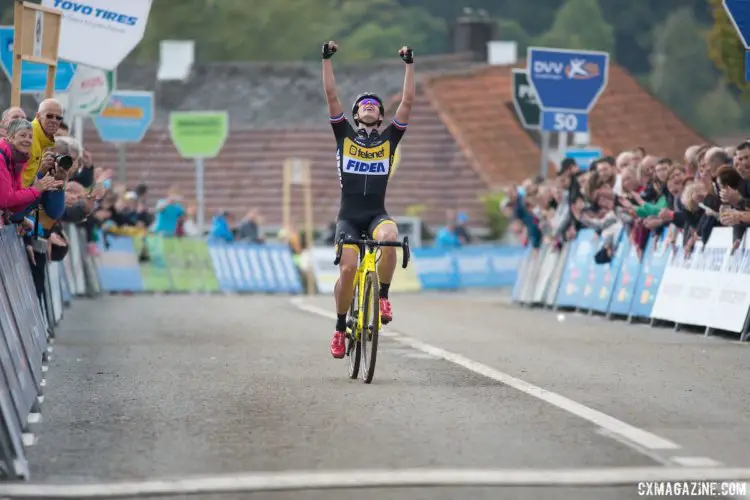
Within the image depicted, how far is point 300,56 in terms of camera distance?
123188 mm

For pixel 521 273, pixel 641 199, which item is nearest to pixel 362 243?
pixel 641 199

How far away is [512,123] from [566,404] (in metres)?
63.2

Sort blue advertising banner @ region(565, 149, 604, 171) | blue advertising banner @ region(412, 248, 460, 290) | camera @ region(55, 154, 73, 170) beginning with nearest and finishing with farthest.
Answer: camera @ region(55, 154, 73, 170) < blue advertising banner @ region(565, 149, 604, 171) < blue advertising banner @ region(412, 248, 460, 290)

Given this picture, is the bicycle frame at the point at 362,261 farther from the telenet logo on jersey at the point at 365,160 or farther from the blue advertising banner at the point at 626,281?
the blue advertising banner at the point at 626,281

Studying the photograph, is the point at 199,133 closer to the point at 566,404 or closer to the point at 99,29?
the point at 99,29

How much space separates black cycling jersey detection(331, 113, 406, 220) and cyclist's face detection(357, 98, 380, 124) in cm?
11

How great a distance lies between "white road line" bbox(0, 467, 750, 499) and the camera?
7730mm

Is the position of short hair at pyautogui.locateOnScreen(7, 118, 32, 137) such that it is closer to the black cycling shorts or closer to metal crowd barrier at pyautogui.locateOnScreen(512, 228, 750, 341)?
the black cycling shorts

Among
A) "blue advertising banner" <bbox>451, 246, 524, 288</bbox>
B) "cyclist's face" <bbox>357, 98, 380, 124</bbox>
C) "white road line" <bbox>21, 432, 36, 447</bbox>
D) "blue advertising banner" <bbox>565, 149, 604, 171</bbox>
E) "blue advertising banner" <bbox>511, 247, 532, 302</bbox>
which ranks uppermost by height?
"cyclist's face" <bbox>357, 98, 380, 124</bbox>

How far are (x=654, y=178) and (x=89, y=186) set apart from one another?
6.49 metres

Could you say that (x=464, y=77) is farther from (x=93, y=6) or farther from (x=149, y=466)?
(x=149, y=466)

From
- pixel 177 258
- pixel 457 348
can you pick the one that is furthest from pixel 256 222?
pixel 457 348

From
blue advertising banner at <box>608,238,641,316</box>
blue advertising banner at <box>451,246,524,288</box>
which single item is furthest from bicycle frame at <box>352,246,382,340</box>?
blue advertising banner at <box>451,246,524,288</box>

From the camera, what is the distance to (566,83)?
28.9 meters
